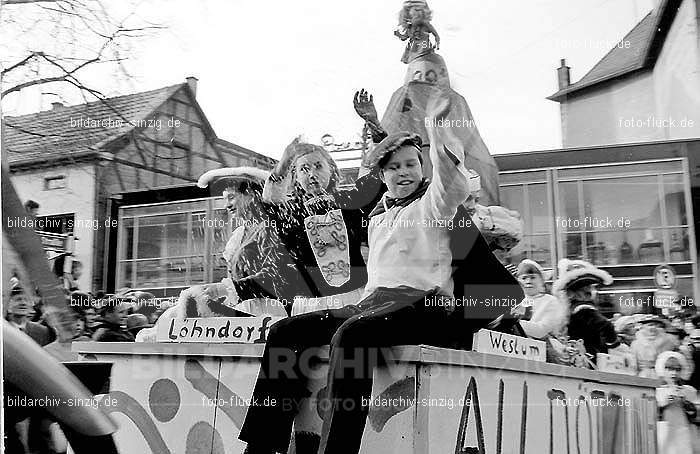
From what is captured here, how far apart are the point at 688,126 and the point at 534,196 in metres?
0.34

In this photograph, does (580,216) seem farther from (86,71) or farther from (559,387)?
(86,71)

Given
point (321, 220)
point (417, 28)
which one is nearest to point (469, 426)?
point (321, 220)

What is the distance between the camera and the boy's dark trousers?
1.35 meters

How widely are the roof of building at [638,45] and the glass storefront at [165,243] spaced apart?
0.83 meters

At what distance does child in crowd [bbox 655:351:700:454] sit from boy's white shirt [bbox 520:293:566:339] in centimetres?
40

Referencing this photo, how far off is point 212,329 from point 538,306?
2.33ft

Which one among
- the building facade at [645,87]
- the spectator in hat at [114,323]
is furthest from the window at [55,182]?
the building facade at [645,87]

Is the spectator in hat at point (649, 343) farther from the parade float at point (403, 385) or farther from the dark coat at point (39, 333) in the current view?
the dark coat at point (39, 333)

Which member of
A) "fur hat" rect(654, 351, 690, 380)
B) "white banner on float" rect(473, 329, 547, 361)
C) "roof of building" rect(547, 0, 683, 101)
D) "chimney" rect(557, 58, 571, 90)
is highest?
"roof of building" rect(547, 0, 683, 101)

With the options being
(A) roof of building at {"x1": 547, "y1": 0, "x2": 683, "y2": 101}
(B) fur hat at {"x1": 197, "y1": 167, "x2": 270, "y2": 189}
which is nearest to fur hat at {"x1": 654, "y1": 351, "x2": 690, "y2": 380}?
(A) roof of building at {"x1": 547, "y1": 0, "x2": 683, "y2": 101}

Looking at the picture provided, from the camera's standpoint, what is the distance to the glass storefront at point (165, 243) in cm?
164

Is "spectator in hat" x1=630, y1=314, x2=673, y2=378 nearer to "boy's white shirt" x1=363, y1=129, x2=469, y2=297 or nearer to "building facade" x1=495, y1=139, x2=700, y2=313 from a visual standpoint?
"building facade" x1=495, y1=139, x2=700, y2=313

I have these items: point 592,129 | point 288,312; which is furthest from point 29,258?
point 592,129

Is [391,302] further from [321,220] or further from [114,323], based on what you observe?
[114,323]
